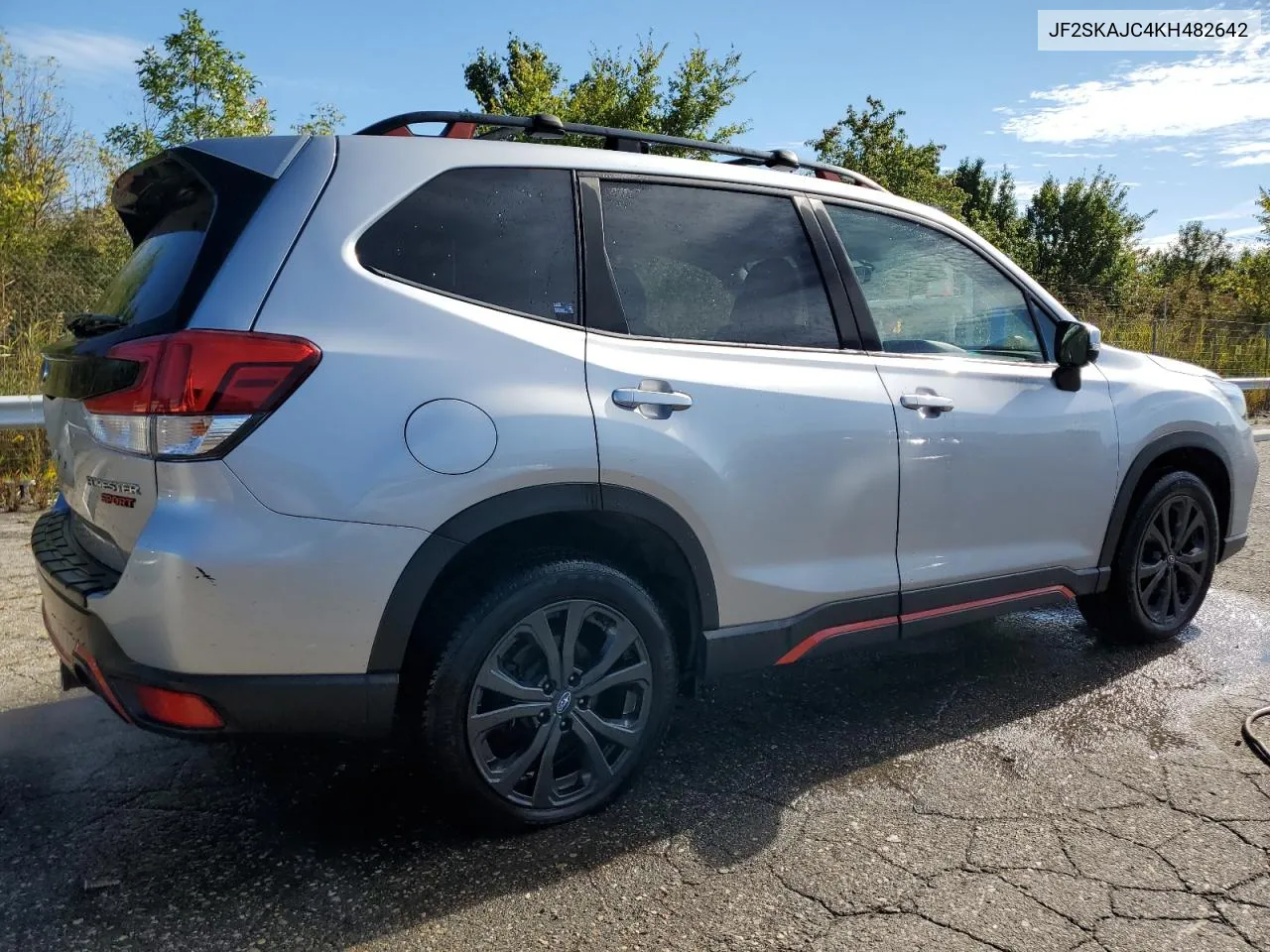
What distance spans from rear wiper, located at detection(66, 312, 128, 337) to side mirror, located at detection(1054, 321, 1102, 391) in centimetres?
313

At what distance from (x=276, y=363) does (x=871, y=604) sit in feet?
6.41

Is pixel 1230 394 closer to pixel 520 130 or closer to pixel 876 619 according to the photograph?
pixel 876 619

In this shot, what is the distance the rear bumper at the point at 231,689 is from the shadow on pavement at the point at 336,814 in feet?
1.35

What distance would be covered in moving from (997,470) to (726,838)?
1.60 metres

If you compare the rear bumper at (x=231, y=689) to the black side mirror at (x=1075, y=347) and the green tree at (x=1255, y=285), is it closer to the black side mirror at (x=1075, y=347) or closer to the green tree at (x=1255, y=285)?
the black side mirror at (x=1075, y=347)

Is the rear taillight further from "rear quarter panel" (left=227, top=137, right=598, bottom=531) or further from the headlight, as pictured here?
the headlight

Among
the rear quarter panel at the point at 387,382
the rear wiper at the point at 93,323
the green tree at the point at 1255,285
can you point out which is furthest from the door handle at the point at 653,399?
the green tree at the point at 1255,285

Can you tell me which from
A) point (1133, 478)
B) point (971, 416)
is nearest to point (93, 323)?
point (971, 416)

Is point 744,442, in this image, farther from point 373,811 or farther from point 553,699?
point 373,811

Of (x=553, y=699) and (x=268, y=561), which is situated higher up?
(x=268, y=561)

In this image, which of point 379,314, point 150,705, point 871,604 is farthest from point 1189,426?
point 150,705

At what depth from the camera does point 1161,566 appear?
4195 mm

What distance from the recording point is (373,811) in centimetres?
279

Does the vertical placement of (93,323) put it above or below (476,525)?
above
